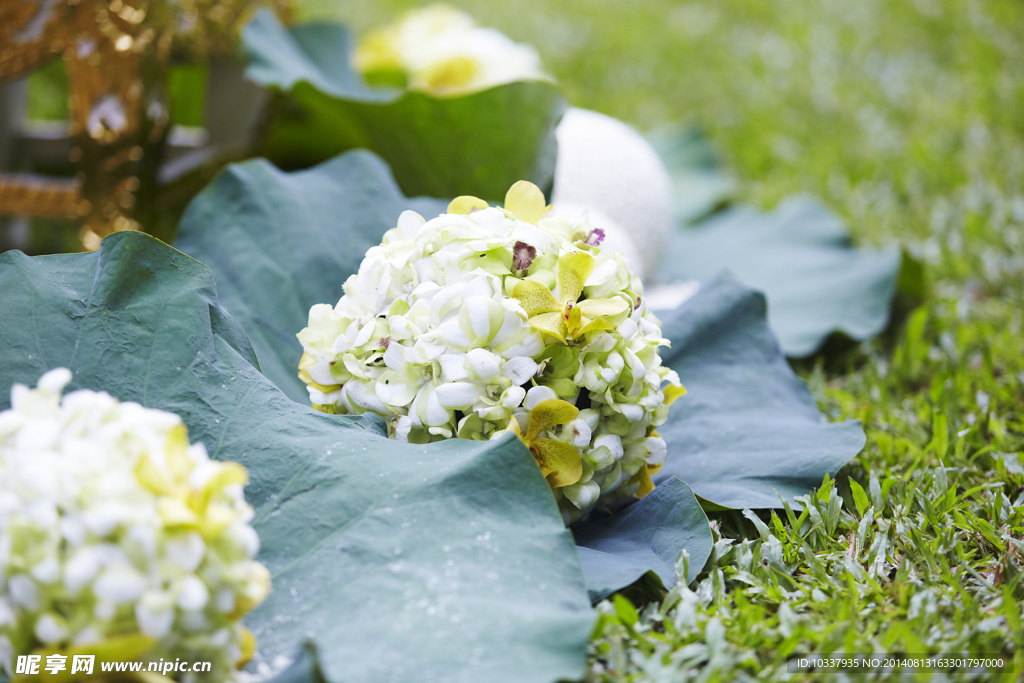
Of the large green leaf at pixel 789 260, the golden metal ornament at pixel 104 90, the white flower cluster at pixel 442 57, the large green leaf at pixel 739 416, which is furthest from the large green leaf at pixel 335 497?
the white flower cluster at pixel 442 57

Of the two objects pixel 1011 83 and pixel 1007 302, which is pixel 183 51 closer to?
pixel 1007 302

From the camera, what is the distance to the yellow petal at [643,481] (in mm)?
955

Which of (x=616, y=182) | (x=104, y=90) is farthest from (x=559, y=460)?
(x=104, y=90)

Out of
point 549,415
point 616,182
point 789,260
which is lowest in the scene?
point 789,260

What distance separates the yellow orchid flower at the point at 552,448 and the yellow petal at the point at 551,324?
0.24 feet

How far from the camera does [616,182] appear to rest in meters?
1.87

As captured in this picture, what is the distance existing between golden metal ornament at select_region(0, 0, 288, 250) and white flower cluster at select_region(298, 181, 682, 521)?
965mm

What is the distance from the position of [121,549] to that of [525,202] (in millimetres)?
560

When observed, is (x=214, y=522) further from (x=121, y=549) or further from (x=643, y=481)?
(x=643, y=481)

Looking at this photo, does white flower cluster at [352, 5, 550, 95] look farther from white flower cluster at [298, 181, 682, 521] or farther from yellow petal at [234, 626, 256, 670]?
yellow petal at [234, 626, 256, 670]

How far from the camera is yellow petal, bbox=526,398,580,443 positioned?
0.81 m

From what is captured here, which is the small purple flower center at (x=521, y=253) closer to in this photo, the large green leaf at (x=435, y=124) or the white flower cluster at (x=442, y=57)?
the large green leaf at (x=435, y=124)

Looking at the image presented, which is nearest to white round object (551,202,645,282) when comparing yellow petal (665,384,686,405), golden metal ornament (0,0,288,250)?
yellow petal (665,384,686,405)

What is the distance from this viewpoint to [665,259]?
215 centimetres
